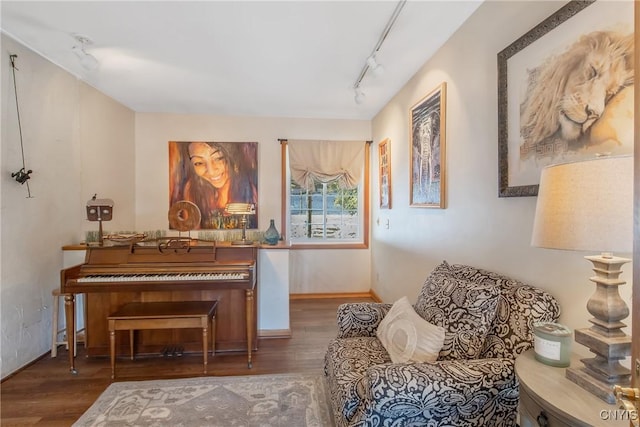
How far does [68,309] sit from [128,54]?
7.20ft

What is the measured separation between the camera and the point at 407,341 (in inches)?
65.4

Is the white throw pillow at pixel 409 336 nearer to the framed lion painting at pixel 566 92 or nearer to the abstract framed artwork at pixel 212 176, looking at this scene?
the framed lion painting at pixel 566 92

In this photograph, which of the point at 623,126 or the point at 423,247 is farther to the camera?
the point at 423,247

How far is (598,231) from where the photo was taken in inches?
32.7

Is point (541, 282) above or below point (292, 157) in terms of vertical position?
below

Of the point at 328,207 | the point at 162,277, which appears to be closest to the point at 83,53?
the point at 162,277

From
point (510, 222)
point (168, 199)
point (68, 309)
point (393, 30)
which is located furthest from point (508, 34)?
point (168, 199)

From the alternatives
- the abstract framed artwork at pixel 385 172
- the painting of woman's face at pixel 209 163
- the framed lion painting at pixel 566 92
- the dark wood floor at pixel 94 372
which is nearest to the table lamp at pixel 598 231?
the framed lion painting at pixel 566 92

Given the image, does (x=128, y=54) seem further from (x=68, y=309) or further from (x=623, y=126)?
(x=623, y=126)

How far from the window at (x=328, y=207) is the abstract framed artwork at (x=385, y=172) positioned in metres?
0.52

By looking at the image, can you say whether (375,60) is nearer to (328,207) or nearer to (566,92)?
(566,92)

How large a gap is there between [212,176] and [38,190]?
2.03m

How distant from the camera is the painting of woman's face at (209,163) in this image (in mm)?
4457

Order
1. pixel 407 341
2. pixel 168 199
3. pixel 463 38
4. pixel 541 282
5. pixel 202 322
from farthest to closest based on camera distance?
pixel 168 199
pixel 202 322
pixel 463 38
pixel 407 341
pixel 541 282
